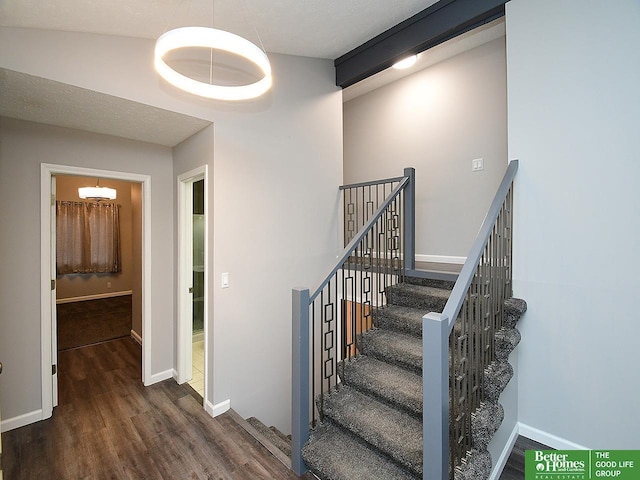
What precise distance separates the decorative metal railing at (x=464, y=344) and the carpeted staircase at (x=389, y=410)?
0.09 meters

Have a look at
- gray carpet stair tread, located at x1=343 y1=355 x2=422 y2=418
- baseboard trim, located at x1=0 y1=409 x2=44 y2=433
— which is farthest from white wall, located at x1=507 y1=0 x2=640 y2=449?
baseboard trim, located at x1=0 y1=409 x2=44 y2=433

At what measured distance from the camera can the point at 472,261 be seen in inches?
70.1

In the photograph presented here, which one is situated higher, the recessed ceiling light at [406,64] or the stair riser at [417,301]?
the recessed ceiling light at [406,64]

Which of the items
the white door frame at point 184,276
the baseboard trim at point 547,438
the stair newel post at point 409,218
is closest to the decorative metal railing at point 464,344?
the baseboard trim at point 547,438

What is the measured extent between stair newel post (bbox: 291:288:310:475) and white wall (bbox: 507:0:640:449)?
1.71m

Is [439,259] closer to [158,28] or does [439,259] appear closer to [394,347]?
[394,347]

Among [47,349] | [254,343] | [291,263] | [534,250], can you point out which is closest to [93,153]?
[47,349]

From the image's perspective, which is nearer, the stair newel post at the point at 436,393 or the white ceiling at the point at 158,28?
the stair newel post at the point at 436,393

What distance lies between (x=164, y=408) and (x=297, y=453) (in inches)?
61.3

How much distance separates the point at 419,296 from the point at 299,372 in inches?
53.9

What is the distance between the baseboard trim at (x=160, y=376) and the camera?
343cm

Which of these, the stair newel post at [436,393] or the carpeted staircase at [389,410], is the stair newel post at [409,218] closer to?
the carpeted staircase at [389,410]

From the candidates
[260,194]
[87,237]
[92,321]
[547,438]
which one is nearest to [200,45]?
[260,194]

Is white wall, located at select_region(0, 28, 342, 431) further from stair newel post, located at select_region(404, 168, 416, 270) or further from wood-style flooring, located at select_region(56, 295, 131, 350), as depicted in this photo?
wood-style flooring, located at select_region(56, 295, 131, 350)
